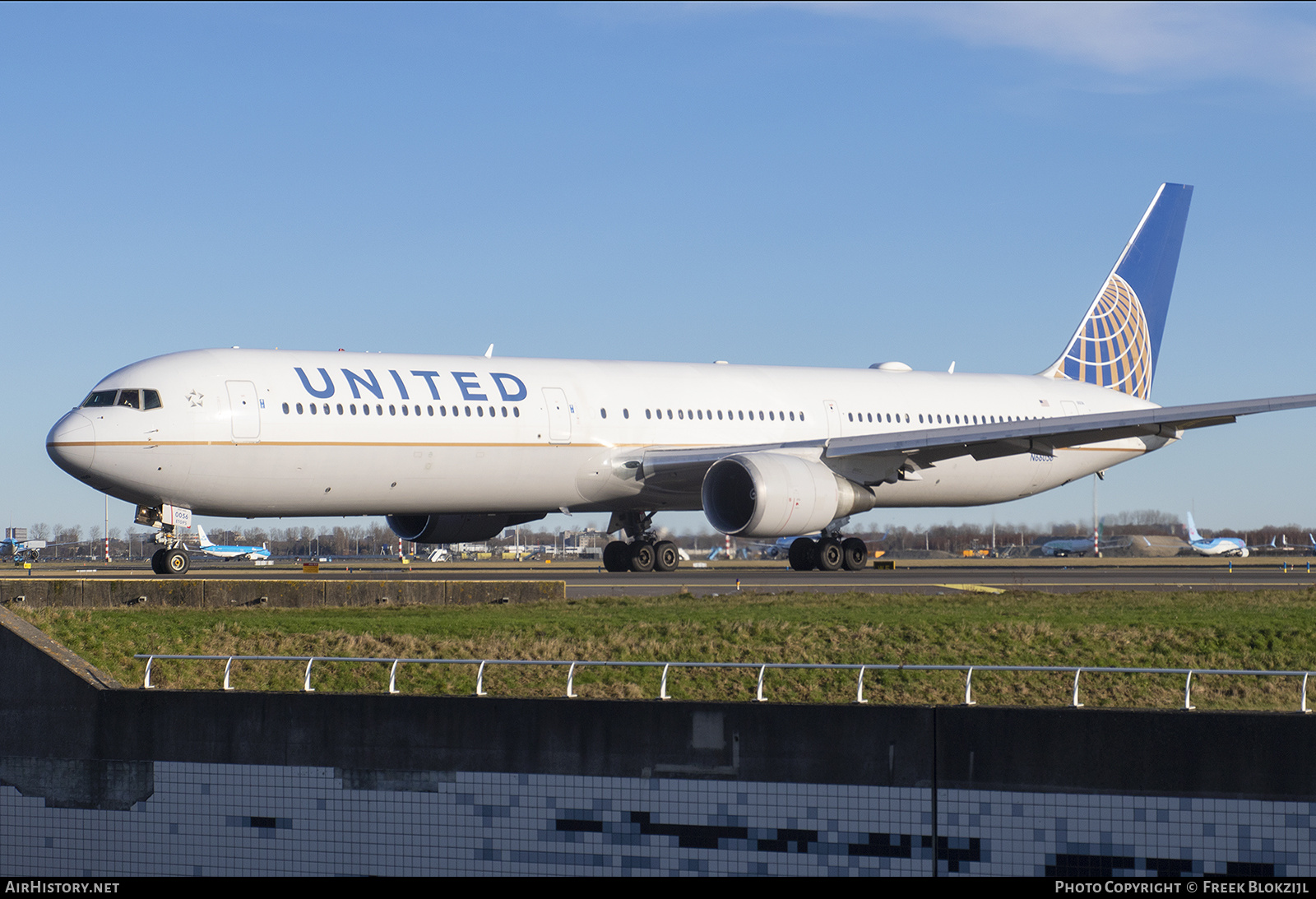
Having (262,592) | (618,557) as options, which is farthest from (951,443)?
(262,592)

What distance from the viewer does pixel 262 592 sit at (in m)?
22.8

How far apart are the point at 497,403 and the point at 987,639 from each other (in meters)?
15.2

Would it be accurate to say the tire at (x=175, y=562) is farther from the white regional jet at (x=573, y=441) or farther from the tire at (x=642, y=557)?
the tire at (x=642, y=557)

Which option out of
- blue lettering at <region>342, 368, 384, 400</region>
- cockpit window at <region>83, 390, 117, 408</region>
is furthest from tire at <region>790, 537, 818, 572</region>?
cockpit window at <region>83, 390, 117, 408</region>

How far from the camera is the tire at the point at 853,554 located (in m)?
35.4

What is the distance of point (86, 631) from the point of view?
19531 mm

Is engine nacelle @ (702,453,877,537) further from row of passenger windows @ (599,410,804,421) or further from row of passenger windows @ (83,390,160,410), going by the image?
row of passenger windows @ (83,390,160,410)

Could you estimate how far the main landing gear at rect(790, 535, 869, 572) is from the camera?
3519 cm

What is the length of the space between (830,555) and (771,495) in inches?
227

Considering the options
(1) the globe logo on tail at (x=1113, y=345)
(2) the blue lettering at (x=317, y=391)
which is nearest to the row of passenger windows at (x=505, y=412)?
(2) the blue lettering at (x=317, y=391)

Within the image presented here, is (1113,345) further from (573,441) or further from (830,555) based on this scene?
(573,441)

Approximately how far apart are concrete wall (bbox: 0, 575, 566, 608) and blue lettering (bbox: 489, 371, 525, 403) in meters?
7.85

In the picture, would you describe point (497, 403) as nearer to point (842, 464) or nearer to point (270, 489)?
point (270, 489)

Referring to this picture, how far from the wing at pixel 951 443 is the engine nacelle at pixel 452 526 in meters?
3.55
